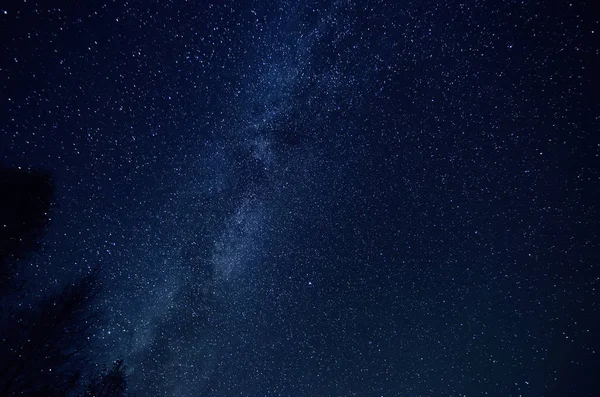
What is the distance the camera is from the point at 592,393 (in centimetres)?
3800

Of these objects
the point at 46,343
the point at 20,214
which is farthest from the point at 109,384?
the point at 20,214

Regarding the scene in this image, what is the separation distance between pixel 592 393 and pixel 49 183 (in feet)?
210

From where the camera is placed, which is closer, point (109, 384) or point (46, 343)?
point (46, 343)

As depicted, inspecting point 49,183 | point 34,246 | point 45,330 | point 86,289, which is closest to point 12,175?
point 49,183

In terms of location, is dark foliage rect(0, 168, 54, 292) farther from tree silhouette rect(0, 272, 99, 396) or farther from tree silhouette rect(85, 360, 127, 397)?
tree silhouette rect(85, 360, 127, 397)

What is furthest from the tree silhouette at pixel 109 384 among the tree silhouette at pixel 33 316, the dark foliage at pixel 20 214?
the dark foliage at pixel 20 214

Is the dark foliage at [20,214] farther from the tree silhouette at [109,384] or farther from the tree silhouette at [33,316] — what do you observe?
the tree silhouette at [109,384]

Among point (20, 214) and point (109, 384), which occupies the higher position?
point (20, 214)

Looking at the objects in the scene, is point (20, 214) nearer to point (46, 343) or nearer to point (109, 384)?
point (46, 343)

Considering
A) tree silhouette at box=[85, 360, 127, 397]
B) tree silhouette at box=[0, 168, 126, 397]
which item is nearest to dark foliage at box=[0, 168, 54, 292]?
tree silhouette at box=[0, 168, 126, 397]

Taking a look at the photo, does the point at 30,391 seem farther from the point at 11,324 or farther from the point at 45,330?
the point at 11,324

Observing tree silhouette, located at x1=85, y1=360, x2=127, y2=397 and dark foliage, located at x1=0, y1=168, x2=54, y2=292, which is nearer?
dark foliage, located at x1=0, y1=168, x2=54, y2=292

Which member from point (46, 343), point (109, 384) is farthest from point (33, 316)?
point (109, 384)

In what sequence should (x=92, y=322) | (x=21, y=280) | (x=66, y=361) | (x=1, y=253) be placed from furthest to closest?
(x=92, y=322) → (x=66, y=361) → (x=21, y=280) → (x=1, y=253)
